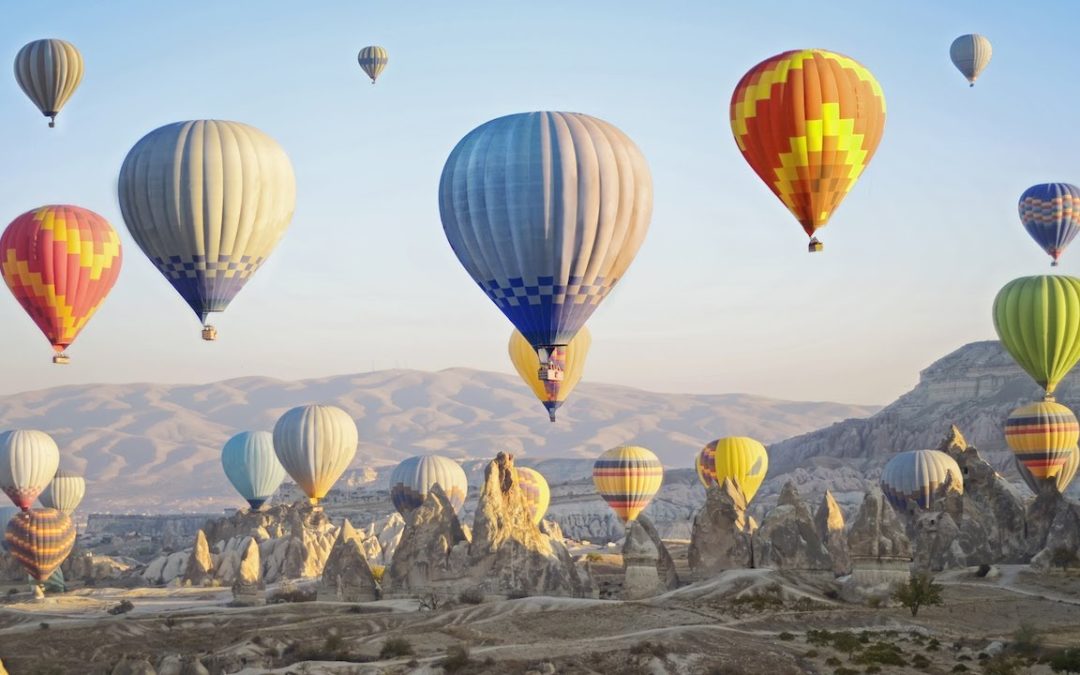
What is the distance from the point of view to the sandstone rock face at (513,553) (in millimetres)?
71875

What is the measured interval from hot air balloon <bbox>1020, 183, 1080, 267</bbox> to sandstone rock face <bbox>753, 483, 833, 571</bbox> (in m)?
45.6

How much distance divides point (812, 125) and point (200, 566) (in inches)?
2291

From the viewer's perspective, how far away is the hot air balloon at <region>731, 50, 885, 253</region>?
63.0m

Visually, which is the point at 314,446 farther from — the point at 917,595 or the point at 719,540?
the point at 917,595

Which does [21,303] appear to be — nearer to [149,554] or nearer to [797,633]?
[797,633]

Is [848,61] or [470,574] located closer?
[848,61]

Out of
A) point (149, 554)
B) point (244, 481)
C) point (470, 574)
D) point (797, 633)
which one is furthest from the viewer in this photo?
point (149, 554)

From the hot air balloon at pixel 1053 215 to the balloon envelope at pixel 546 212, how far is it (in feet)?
185

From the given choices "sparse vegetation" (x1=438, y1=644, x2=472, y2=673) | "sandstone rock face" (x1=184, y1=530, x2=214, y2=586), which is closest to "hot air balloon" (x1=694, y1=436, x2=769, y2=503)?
"sandstone rock face" (x1=184, y1=530, x2=214, y2=586)

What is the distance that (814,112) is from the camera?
62.9 m

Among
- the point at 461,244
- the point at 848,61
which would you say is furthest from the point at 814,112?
the point at 461,244

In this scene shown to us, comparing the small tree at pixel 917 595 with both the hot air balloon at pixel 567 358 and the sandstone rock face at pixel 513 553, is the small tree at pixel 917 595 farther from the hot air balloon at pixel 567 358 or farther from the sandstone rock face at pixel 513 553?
the hot air balloon at pixel 567 358

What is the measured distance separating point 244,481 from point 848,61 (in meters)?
80.6

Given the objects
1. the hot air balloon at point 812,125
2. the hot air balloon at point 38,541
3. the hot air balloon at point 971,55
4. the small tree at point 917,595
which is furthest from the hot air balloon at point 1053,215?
the hot air balloon at point 38,541
